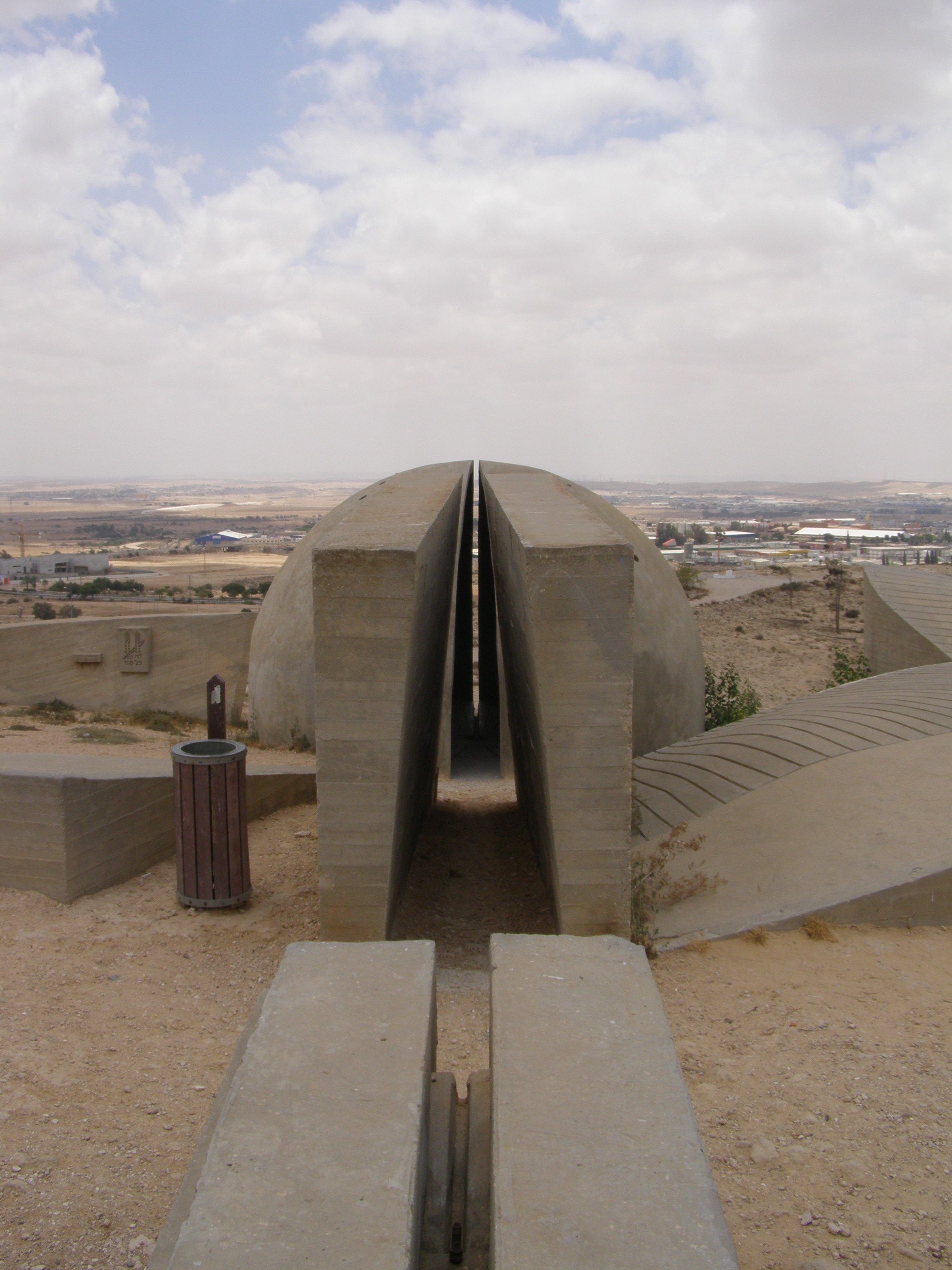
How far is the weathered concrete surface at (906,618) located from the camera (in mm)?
13414

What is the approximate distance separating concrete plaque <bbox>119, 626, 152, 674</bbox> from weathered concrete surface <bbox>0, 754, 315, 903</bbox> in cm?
740

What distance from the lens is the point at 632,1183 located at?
7.83 feet

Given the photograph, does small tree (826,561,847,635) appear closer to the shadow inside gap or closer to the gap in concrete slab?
the gap in concrete slab

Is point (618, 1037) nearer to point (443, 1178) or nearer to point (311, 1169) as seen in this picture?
point (443, 1178)

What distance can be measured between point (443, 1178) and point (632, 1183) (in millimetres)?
658

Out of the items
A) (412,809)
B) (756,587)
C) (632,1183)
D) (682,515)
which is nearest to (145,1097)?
(632,1183)

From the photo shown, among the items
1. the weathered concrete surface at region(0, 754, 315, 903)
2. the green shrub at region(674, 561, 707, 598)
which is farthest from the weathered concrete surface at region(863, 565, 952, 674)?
the green shrub at region(674, 561, 707, 598)

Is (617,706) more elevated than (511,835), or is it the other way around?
(617,706)

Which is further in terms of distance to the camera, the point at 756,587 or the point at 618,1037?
the point at 756,587

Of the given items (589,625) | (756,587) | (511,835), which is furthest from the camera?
(756,587)

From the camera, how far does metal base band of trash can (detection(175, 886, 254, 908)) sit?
6.46 metres

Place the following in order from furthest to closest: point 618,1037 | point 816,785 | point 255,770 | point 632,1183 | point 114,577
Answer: point 114,577, point 255,770, point 816,785, point 618,1037, point 632,1183

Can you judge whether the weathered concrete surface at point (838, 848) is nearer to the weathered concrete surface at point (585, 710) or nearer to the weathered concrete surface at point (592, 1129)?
the weathered concrete surface at point (585, 710)

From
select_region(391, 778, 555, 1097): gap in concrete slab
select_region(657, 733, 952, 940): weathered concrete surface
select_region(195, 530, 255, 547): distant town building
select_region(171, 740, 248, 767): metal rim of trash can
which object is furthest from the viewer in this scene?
select_region(195, 530, 255, 547): distant town building
